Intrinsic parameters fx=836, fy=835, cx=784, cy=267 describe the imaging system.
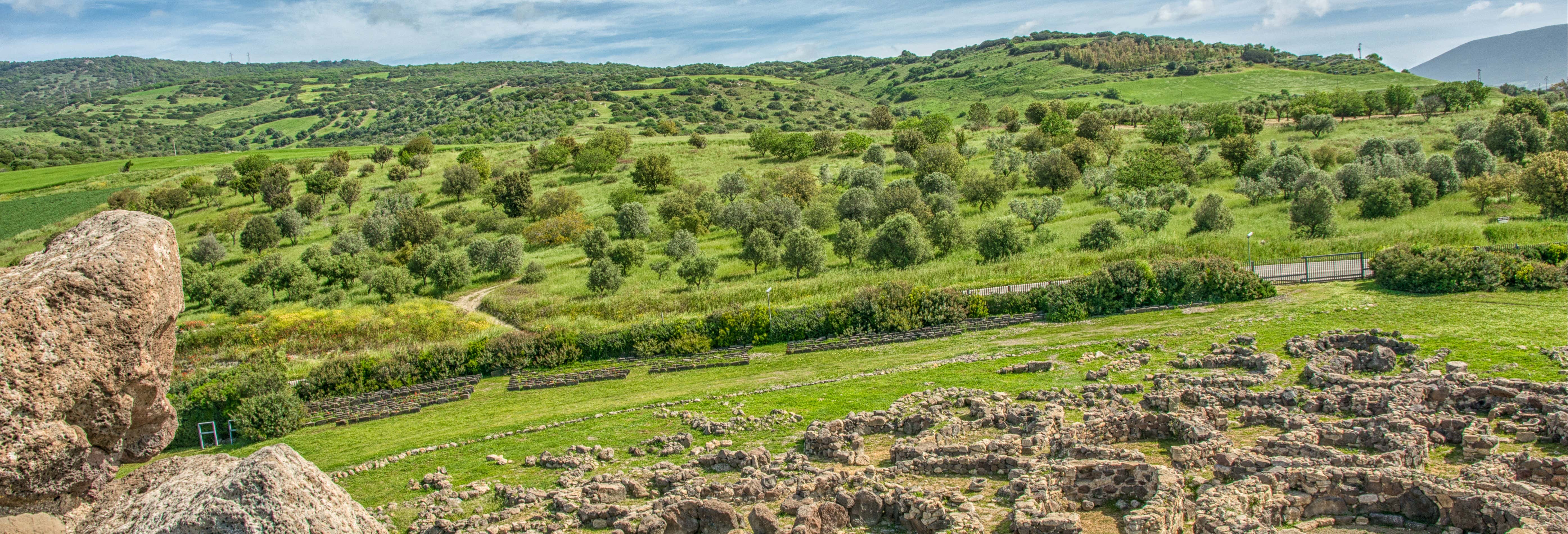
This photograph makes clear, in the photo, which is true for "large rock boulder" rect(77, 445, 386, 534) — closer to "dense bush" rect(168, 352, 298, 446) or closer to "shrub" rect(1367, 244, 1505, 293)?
Result: "dense bush" rect(168, 352, 298, 446)

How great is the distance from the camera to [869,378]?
22.6 meters

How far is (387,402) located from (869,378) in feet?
46.7

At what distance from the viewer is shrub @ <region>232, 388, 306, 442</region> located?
71.8 feet

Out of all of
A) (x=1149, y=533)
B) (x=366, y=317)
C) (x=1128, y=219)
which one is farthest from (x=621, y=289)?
(x=1149, y=533)

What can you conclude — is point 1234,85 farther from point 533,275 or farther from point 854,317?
point 854,317

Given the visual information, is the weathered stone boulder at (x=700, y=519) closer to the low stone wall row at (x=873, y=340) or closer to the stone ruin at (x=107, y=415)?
the stone ruin at (x=107, y=415)

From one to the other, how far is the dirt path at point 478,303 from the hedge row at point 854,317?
21.9 ft

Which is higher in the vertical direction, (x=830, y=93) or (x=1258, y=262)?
(x=830, y=93)

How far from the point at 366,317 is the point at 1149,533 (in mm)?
33257

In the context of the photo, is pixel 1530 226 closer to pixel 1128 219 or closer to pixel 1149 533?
pixel 1128 219

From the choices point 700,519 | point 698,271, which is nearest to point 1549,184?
point 698,271

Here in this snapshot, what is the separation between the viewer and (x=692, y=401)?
70.4 feet

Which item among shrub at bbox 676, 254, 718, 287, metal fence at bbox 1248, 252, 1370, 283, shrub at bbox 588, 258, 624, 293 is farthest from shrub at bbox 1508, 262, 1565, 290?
shrub at bbox 588, 258, 624, 293

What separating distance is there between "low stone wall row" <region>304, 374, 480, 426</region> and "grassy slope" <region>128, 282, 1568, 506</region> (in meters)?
0.37
